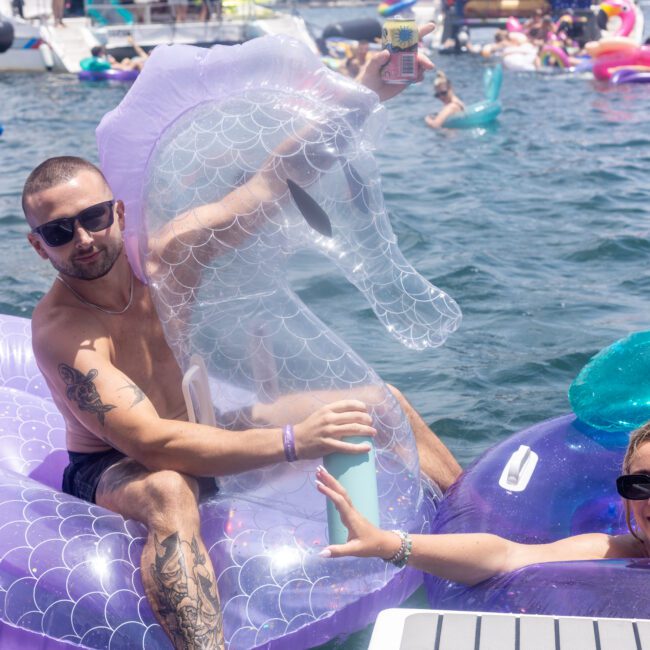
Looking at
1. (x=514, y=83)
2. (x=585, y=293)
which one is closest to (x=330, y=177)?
(x=585, y=293)

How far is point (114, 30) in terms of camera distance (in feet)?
74.2

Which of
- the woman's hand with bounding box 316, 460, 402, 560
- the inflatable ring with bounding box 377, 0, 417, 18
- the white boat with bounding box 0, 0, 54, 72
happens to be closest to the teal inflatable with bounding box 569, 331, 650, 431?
the woman's hand with bounding box 316, 460, 402, 560

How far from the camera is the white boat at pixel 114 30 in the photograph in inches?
840

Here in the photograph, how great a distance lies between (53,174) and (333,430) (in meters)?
0.98

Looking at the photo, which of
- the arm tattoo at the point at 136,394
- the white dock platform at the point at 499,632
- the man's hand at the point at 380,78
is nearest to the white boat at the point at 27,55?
the man's hand at the point at 380,78

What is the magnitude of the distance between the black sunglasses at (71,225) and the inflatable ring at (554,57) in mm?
17500

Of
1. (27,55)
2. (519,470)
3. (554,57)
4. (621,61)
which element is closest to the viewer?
(519,470)

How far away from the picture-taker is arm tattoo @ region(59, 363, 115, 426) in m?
2.82

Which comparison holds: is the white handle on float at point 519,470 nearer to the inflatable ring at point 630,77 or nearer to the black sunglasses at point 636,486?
the black sunglasses at point 636,486

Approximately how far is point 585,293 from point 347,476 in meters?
3.97

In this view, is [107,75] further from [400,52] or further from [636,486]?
[636,486]

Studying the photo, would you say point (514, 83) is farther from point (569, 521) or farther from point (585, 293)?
point (569, 521)

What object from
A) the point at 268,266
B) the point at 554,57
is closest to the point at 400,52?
the point at 268,266

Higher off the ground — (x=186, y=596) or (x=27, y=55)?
(x=186, y=596)
